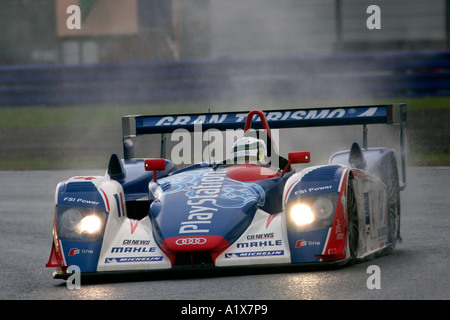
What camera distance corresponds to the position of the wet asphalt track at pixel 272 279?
540 cm

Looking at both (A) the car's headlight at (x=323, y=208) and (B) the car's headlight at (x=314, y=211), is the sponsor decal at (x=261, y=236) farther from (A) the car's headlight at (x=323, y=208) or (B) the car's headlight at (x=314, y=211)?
(A) the car's headlight at (x=323, y=208)

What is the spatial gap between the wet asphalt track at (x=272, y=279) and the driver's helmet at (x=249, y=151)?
4.03 ft

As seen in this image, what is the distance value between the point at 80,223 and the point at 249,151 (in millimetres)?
1597

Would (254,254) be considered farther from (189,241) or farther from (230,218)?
(189,241)

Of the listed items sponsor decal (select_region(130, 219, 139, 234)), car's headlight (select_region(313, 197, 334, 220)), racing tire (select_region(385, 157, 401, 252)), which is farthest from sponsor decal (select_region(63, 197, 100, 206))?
racing tire (select_region(385, 157, 401, 252))

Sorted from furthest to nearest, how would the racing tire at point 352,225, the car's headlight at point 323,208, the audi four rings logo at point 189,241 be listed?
the racing tire at point 352,225
the car's headlight at point 323,208
the audi four rings logo at point 189,241

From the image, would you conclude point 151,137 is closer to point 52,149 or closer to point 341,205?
point 52,149

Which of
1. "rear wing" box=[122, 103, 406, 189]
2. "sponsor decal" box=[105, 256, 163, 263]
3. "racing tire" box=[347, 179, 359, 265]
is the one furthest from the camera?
"rear wing" box=[122, 103, 406, 189]

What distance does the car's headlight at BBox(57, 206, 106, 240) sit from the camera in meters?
6.47

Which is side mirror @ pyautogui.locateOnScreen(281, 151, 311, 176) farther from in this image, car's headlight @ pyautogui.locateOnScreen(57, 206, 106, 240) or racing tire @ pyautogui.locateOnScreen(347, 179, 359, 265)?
car's headlight @ pyautogui.locateOnScreen(57, 206, 106, 240)

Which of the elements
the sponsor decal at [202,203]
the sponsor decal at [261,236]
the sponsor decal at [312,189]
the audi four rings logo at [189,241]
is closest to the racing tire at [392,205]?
the sponsor decal at [312,189]

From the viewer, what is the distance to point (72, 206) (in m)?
6.58

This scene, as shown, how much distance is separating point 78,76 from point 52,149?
1733mm
